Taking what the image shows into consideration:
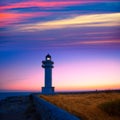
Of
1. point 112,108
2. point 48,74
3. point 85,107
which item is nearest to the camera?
point 112,108

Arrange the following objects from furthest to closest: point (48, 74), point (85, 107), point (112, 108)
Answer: point (48, 74) → point (85, 107) → point (112, 108)

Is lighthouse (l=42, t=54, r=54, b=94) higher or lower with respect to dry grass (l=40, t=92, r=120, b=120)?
higher

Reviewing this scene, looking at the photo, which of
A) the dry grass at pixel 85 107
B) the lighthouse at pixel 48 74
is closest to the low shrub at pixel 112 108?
the dry grass at pixel 85 107

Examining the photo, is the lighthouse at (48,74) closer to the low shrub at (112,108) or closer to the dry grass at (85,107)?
the dry grass at (85,107)

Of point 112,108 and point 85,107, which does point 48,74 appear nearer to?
point 85,107

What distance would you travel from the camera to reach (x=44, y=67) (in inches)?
1982

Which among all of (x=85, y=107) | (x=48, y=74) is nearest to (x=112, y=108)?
(x=85, y=107)

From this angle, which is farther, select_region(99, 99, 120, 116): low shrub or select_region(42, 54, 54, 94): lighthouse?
select_region(42, 54, 54, 94): lighthouse

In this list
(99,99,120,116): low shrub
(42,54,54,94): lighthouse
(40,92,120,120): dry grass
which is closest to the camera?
(40,92,120,120): dry grass

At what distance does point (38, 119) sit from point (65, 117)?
10522mm

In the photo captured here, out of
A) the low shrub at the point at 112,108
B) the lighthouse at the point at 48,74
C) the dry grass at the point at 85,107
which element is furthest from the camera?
the lighthouse at the point at 48,74

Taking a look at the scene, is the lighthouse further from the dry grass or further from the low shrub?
the low shrub

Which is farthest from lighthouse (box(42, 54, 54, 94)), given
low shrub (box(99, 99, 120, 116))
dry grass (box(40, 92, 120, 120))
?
low shrub (box(99, 99, 120, 116))

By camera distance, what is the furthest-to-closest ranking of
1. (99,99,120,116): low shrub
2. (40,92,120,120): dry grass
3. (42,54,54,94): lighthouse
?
(42,54,54,94): lighthouse < (99,99,120,116): low shrub < (40,92,120,120): dry grass
